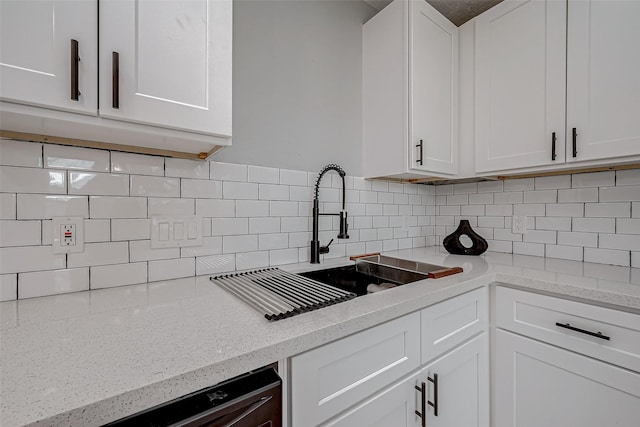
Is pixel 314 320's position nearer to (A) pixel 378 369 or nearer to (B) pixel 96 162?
(A) pixel 378 369

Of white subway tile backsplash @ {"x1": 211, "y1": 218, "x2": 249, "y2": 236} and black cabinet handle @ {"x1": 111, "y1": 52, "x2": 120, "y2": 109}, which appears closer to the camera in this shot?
black cabinet handle @ {"x1": 111, "y1": 52, "x2": 120, "y2": 109}

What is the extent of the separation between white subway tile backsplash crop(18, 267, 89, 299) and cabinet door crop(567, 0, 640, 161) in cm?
203

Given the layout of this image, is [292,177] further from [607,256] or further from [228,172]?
A: [607,256]

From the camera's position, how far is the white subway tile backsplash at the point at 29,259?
806 mm

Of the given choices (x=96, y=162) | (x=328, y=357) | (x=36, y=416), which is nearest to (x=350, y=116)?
(x=96, y=162)

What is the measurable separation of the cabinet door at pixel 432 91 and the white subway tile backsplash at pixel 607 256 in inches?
31.0

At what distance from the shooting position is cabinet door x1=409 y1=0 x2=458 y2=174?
4.81 ft

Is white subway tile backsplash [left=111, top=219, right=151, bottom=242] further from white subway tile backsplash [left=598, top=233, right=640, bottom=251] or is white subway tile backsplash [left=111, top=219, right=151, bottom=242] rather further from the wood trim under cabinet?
white subway tile backsplash [left=598, top=233, right=640, bottom=251]

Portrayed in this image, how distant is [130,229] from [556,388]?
170cm

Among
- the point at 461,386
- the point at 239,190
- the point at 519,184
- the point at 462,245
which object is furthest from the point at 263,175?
the point at 519,184

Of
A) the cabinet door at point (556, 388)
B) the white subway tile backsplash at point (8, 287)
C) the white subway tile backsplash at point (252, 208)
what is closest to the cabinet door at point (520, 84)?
the cabinet door at point (556, 388)

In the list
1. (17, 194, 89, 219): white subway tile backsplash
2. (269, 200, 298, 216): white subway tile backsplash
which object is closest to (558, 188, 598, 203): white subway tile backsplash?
(269, 200, 298, 216): white subway tile backsplash

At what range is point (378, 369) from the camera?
789mm

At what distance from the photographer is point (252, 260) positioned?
1256 millimetres
